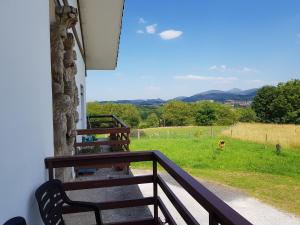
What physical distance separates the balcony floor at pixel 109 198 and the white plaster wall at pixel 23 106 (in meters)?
1.20

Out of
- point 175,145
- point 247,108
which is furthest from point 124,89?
point 175,145

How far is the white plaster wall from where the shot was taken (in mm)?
1677

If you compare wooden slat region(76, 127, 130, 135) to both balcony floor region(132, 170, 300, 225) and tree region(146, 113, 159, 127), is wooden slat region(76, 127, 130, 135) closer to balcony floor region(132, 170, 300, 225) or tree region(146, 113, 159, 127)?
balcony floor region(132, 170, 300, 225)

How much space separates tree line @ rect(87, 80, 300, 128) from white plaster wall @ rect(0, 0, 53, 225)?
36336 mm

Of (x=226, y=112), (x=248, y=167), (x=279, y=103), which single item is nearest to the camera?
(x=248, y=167)

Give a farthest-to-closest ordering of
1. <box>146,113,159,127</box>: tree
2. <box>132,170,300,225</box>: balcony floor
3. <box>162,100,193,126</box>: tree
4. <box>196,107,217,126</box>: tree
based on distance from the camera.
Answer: <box>196,107,217,126</box>: tree → <box>162,100,193,126</box>: tree → <box>146,113,159,127</box>: tree → <box>132,170,300,225</box>: balcony floor

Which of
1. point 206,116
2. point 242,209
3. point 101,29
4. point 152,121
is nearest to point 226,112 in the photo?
point 206,116

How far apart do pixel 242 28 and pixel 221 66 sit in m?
39.5

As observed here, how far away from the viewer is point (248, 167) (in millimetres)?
11016

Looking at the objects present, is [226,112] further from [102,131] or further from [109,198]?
[109,198]

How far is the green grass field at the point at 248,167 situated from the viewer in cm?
786

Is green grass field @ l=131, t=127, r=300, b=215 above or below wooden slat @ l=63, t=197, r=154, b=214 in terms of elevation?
below

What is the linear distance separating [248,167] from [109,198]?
772 centimetres

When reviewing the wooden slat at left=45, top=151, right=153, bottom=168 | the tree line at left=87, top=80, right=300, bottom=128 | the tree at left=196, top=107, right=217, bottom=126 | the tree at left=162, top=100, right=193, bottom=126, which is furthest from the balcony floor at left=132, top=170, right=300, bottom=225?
the tree at left=196, top=107, right=217, bottom=126
